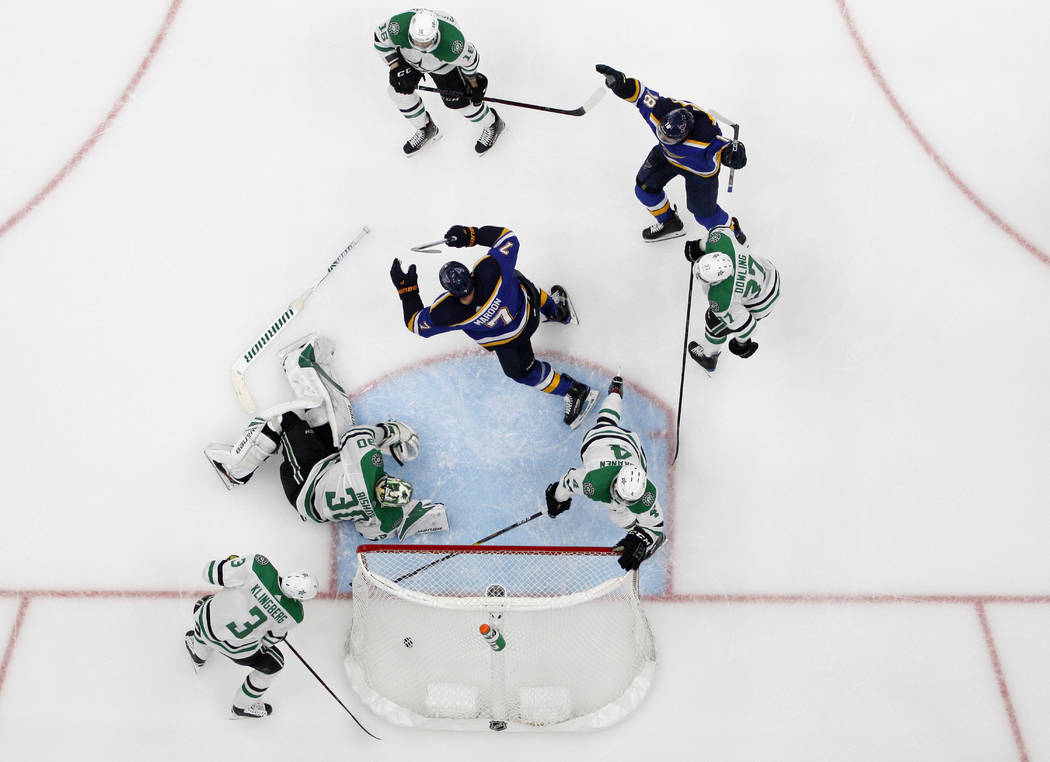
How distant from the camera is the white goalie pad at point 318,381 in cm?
446

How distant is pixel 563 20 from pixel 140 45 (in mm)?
2561

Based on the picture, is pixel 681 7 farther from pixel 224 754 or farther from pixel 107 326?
pixel 224 754

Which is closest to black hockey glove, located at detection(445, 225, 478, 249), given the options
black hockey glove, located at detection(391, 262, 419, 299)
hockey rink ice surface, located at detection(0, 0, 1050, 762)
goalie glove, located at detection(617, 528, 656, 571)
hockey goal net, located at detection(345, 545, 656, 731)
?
black hockey glove, located at detection(391, 262, 419, 299)

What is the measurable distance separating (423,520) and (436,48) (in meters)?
2.38

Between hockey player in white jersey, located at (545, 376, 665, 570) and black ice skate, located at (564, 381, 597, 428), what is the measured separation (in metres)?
0.42

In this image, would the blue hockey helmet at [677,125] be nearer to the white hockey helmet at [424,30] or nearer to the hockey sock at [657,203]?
the hockey sock at [657,203]

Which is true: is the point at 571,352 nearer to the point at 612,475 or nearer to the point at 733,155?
the point at 612,475

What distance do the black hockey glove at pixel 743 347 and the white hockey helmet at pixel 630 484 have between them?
1.11 meters

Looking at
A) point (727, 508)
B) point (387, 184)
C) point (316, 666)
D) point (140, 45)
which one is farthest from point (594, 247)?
point (140, 45)

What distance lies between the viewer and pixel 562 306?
455cm

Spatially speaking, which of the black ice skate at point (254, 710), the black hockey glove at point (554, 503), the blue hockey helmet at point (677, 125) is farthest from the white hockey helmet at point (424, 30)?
the black ice skate at point (254, 710)

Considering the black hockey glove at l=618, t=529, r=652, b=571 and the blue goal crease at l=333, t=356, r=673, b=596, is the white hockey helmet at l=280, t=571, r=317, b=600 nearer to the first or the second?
the blue goal crease at l=333, t=356, r=673, b=596

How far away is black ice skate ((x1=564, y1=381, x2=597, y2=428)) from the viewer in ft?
14.5

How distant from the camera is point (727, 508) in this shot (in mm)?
4461
